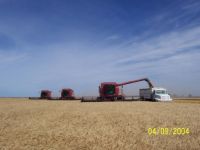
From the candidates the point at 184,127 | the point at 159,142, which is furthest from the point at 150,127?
the point at 159,142

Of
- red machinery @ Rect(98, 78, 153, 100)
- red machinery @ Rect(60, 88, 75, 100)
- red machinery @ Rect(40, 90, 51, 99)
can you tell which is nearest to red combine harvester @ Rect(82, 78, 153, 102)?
red machinery @ Rect(98, 78, 153, 100)

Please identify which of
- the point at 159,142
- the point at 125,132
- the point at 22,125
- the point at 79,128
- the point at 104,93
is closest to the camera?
the point at 159,142

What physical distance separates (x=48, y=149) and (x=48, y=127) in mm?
4723

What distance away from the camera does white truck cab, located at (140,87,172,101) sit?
1627 inches

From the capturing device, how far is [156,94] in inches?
1671

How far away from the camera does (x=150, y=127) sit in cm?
1401

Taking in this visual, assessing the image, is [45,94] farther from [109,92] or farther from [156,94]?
[156,94]

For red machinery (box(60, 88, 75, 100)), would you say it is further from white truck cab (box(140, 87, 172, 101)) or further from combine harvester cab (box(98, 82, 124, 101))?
white truck cab (box(140, 87, 172, 101))

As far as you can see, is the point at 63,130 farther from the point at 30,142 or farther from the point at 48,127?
the point at 30,142

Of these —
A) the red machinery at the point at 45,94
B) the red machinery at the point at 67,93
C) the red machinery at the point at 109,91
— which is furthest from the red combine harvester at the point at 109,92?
the red machinery at the point at 45,94

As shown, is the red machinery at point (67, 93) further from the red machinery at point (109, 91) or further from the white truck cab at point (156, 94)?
the white truck cab at point (156, 94)

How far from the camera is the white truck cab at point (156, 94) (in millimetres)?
41338

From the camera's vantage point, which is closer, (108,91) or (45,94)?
(108,91)

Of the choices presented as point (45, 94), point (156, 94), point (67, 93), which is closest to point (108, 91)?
point (156, 94)
